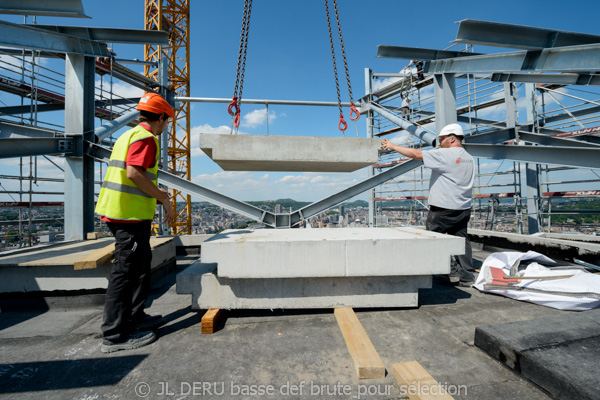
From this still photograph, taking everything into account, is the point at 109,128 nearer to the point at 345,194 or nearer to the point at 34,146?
the point at 34,146

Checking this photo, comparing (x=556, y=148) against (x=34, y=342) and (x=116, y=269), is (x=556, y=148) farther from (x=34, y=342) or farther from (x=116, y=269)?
(x=34, y=342)

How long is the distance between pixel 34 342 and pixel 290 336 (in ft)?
7.03

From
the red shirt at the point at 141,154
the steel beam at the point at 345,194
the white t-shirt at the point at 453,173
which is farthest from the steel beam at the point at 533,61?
the red shirt at the point at 141,154

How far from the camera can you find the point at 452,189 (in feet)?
11.6

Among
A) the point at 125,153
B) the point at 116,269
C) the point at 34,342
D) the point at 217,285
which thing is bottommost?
the point at 34,342

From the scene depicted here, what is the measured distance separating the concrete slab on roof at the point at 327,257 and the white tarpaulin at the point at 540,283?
3.88ft

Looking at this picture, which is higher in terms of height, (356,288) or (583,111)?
(583,111)

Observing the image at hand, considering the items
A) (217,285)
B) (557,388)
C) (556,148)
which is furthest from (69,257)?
(556,148)

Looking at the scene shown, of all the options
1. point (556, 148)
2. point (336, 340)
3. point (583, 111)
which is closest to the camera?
point (336, 340)

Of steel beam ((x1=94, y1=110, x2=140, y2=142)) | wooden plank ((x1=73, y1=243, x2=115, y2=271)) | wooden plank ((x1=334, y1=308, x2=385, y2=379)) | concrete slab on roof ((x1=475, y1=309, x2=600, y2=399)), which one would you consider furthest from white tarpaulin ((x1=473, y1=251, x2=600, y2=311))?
steel beam ((x1=94, y1=110, x2=140, y2=142))

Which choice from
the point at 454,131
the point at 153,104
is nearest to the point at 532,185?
the point at 454,131

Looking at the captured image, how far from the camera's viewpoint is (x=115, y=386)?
166 cm

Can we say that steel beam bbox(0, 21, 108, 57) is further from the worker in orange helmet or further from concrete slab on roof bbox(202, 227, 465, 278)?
concrete slab on roof bbox(202, 227, 465, 278)

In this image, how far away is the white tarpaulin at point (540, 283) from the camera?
2654mm
